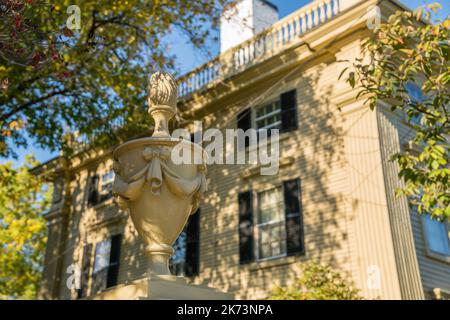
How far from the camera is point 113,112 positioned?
40.5 feet

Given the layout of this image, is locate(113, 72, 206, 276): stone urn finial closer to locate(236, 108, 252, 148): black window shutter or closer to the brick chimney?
locate(236, 108, 252, 148): black window shutter

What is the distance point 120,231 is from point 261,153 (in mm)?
5824

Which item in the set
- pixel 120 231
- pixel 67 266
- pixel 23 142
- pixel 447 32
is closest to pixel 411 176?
pixel 447 32

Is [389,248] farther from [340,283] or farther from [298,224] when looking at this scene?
[298,224]

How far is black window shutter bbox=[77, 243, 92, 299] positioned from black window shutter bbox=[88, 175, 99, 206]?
1506 mm

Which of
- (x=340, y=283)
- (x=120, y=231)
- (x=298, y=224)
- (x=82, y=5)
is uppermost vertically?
(x=82, y=5)

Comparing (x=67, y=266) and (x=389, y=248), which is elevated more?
(x=67, y=266)

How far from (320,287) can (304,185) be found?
9.54ft

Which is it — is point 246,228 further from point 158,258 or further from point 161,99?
point 158,258

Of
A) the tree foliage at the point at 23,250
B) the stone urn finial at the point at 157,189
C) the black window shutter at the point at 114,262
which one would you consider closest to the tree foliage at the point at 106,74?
the black window shutter at the point at 114,262

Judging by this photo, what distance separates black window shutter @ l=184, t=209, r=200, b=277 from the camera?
13.5 metres

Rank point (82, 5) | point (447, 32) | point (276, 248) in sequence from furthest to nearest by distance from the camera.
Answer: point (276, 248) → point (82, 5) → point (447, 32)

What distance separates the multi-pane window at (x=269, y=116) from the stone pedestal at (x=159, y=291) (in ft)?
30.3

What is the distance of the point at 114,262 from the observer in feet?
52.2
